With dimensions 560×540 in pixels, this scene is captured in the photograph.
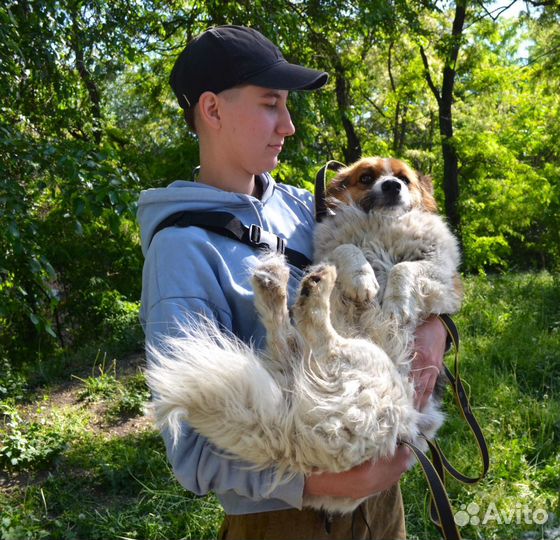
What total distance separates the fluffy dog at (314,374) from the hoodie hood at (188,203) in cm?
36

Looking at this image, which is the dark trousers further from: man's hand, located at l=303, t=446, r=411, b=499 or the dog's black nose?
the dog's black nose

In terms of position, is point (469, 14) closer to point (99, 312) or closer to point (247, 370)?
point (99, 312)

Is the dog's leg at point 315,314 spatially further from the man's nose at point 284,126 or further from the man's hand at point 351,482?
the man's nose at point 284,126

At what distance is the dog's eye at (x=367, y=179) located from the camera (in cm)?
352

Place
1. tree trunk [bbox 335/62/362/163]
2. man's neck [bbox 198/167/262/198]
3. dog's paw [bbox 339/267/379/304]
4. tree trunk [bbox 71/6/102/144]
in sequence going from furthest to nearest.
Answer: tree trunk [bbox 335/62/362/163] → tree trunk [bbox 71/6/102/144] → dog's paw [bbox 339/267/379/304] → man's neck [bbox 198/167/262/198]

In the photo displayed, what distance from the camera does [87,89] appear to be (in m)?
9.15

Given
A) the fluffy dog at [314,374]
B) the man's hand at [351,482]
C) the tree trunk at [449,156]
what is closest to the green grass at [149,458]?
the fluffy dog at [314,374]

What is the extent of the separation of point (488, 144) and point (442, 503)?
1391 centimetres

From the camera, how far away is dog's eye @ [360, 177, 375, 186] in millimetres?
3521

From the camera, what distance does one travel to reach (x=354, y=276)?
8.73 feet

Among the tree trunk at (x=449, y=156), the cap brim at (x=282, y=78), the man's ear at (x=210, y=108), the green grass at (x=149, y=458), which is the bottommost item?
the green grass at (x=149, y=458)

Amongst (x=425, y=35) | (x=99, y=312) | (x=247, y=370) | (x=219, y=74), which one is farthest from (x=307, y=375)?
(x=425, y=35)

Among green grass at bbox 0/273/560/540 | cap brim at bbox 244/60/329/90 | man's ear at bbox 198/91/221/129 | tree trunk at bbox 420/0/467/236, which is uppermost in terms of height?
cap brim at bbox 244/60/329/90

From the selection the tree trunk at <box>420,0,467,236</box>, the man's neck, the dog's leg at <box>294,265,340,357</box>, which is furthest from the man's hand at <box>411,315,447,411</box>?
the tree trunk at <box>420,0,467,236</box>
